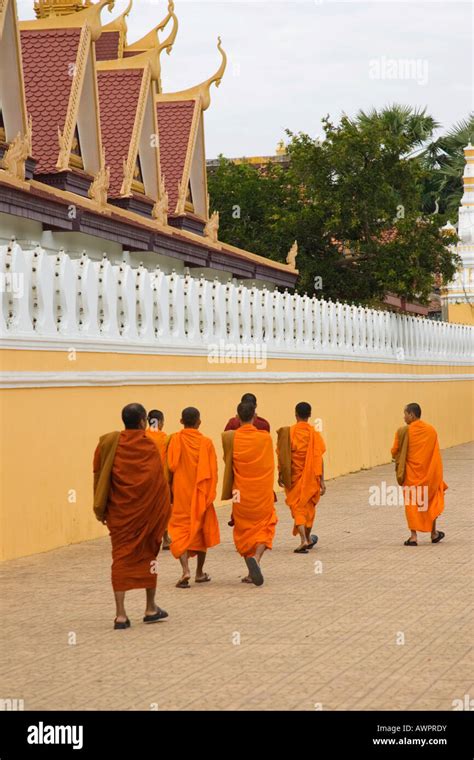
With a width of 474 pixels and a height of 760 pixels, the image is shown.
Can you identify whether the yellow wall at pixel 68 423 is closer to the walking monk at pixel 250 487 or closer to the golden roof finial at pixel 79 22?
the walking monk at pixel 250 487

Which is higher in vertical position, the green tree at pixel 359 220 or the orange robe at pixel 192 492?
the green tree at pixel 359 220

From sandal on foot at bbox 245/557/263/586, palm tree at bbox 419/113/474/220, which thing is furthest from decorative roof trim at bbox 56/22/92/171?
palm tree at bbox 419/113/474/220

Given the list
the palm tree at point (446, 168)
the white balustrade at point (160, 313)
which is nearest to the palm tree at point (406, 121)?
the palm tree at point (446, 168)

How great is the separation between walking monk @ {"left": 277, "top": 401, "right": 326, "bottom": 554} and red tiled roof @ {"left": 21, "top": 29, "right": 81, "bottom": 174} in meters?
7.82

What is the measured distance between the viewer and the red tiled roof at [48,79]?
66.3 ft

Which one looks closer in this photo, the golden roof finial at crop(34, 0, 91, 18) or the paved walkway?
the paved walkway

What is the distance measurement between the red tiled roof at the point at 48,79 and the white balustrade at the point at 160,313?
3656mm

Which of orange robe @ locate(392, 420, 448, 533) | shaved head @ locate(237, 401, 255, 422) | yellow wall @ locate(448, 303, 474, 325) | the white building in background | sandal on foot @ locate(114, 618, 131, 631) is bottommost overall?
sandal on foot @ locate(114, 618, 131, 631)

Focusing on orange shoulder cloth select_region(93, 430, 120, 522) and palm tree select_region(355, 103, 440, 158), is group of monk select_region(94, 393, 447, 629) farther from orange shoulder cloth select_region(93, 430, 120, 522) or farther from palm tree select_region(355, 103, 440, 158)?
palm tree select_region(355, 103, 440, 158)

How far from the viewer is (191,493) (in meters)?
11.3

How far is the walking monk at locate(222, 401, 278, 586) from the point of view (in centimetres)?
1145

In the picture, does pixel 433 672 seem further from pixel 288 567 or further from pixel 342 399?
pixel 342 399
